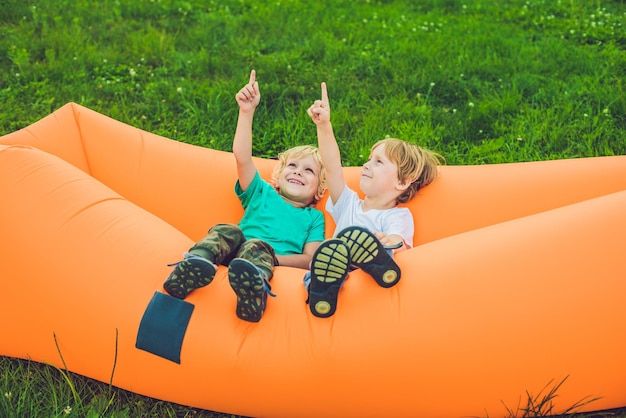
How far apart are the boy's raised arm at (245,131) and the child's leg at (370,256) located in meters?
1.03

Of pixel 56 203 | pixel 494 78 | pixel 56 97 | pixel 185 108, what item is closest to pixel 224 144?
pixel 185 108

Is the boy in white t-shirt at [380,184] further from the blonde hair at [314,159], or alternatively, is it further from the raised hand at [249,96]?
the raised hand at [249,96]

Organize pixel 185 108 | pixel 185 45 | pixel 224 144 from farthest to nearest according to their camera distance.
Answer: pixel 185 45 → pixel 185 108 → pixel 224 144

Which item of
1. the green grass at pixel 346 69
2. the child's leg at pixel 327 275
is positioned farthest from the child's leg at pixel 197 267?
the green grass at pixel 346 69

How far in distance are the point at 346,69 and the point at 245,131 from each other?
2.38 meters

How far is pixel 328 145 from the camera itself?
323cm

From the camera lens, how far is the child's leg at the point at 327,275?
2.42 meters

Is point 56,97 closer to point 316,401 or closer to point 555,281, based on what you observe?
point 316,401

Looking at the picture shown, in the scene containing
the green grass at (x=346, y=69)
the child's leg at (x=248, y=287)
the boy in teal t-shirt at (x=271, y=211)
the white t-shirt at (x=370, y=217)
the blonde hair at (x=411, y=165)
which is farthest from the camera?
the green grass at (x=346, y=69)

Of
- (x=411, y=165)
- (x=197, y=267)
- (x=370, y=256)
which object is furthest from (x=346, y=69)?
(x=197, y=267)

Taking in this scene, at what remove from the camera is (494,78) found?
17.5 ft

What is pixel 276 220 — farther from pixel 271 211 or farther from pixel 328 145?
pixel 328 145

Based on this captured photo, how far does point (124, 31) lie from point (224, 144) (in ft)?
6.91

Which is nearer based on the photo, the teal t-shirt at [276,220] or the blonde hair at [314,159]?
the teal t-shirt at [276,220]
